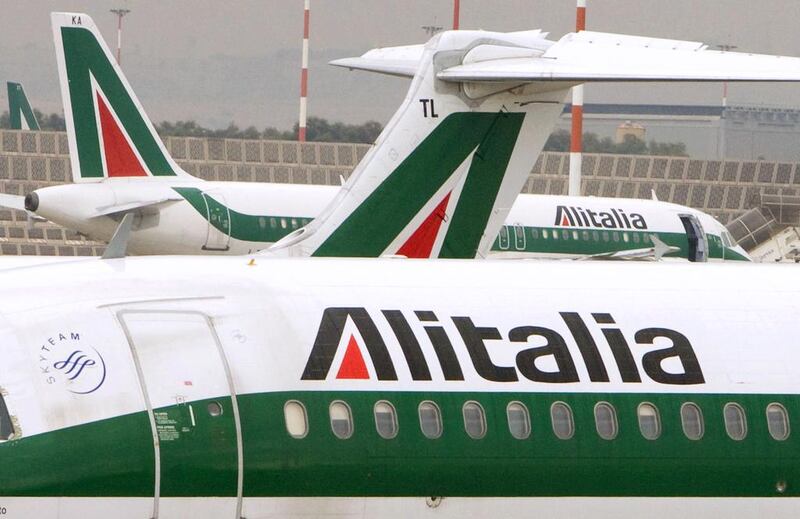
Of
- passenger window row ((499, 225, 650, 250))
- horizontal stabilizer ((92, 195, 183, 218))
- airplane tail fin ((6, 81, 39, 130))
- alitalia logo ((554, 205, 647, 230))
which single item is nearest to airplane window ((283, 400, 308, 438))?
horizontal stabilizer ((92, 195, 183, 218))

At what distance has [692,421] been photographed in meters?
10.5

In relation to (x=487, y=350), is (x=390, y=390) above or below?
below

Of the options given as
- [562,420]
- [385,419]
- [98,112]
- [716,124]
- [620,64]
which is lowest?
[716,124]

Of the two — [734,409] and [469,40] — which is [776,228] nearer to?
[469,40]

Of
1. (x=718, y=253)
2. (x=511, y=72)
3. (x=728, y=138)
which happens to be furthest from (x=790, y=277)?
(x=728, y=138)

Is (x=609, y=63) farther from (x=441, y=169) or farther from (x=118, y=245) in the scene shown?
(x=118, y=245)

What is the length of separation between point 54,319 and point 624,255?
939 inches

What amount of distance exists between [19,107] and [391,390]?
80.9 m

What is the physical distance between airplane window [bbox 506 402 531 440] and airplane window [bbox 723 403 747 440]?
1.58m

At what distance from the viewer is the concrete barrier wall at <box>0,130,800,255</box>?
2131 inches

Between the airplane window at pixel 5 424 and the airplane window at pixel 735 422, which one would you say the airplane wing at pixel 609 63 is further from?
the airplane window at pixel 5 424

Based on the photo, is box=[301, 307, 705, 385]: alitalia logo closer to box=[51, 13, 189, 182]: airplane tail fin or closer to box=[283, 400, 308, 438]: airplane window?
box=[283, 400, 308, 438]: airplane window

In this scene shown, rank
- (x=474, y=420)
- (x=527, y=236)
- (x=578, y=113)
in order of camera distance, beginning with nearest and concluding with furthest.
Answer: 1. (x=474, y=420)
2. (x=578, y=113)
3. (x=527, y=236)

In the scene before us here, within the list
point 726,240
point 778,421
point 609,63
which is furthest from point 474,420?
point 726,240
